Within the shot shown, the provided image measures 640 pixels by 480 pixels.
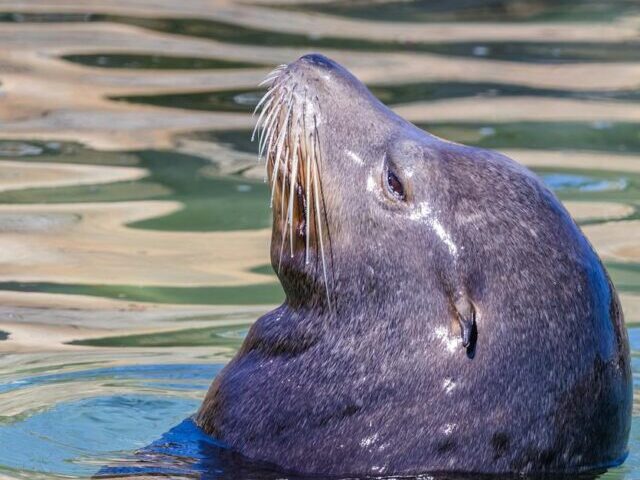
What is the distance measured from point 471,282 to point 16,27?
29.4 feet

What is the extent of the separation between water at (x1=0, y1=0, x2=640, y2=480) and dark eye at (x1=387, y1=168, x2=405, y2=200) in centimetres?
112

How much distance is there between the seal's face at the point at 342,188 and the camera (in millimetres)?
6395

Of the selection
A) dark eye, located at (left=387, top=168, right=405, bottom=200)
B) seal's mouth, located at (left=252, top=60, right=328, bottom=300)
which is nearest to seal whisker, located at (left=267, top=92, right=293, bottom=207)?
seal's mouth, located at (left=252, top=60, right=328, bottom=300)

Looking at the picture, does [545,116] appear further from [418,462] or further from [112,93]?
[418,462]

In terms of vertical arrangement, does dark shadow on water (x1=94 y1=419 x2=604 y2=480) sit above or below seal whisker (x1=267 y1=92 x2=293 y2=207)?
below

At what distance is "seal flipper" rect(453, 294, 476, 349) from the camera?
19.8ft

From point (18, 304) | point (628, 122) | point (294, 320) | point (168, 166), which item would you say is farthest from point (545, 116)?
point (294, 320)

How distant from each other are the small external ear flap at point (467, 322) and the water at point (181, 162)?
0.67 metres

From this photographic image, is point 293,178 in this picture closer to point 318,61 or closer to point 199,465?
point 318,61

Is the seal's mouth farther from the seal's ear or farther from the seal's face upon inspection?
the seal's ear

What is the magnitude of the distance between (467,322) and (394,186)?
0.72 metres

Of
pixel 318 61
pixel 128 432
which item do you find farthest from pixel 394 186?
pixel 128 432

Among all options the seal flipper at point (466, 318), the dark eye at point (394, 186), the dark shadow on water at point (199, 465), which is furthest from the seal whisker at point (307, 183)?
the dark shadow on water at point (199, 465)

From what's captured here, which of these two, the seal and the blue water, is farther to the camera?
the blue water
